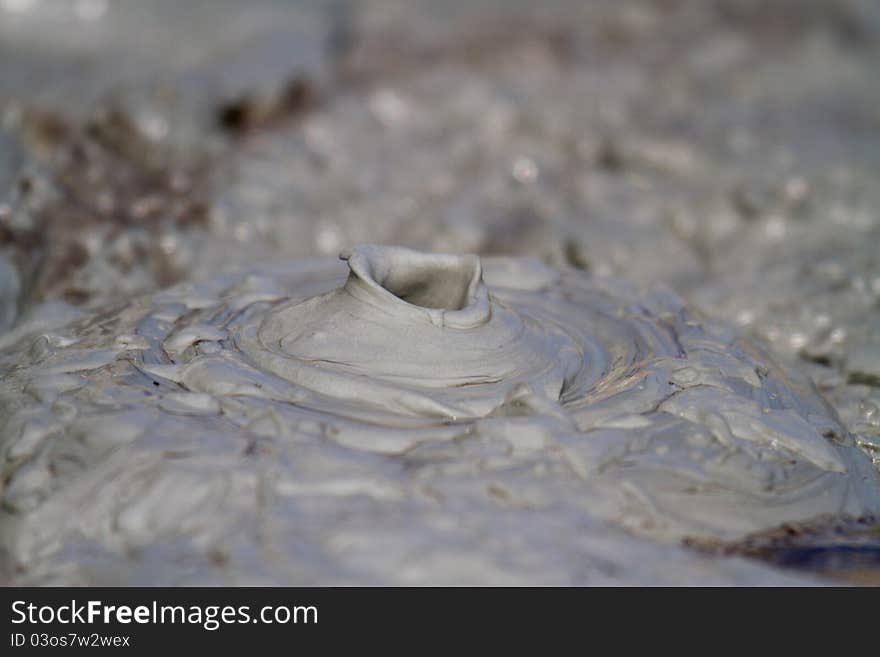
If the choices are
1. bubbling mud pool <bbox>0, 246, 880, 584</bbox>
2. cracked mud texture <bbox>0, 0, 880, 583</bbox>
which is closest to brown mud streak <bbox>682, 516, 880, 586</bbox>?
bubbling mud pool <bbox>0, 246, 880, 584</bbox>

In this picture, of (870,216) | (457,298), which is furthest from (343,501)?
(870,216)

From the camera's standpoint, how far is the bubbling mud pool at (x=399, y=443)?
1386 millimetres

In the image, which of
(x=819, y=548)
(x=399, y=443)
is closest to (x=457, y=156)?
(x=399, y=443)

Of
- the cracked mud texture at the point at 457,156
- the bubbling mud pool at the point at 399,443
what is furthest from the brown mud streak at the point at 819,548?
the cracked mud texture at the point at 457,156

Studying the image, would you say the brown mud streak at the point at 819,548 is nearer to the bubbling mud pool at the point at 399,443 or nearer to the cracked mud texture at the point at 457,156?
the bubbling mud pool at the point at 399,443

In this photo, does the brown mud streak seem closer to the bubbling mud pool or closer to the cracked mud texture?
the bubbling mud pool

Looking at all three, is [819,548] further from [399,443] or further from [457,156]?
[457,156]

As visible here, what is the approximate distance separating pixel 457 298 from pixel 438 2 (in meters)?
2.50

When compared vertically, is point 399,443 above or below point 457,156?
below

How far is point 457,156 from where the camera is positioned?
3461 mm

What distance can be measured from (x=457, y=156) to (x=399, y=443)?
2051 millimetres

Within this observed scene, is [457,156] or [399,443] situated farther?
[457,156]
